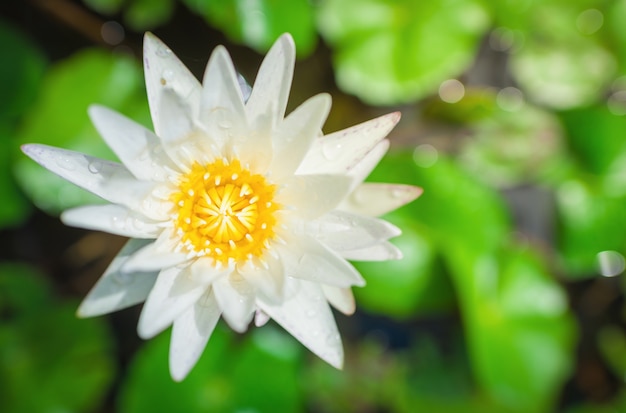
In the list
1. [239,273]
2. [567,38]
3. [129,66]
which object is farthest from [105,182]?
[567,38]

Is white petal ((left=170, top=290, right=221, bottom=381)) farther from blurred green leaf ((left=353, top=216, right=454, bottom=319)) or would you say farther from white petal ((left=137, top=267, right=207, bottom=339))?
blurred green leaf ((left=353, top=216, right=454, bottom=319))

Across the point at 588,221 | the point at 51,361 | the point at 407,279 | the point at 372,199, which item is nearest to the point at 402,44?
the point at 407,279

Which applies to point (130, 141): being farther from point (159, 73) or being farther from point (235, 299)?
point (235, 299)

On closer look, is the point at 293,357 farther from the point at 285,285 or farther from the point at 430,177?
the point at 285,285

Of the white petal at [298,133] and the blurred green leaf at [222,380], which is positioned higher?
the white petal at [298,133]

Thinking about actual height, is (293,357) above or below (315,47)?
below

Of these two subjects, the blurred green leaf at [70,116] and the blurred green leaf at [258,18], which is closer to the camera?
the blurred green leaf at [258,18]

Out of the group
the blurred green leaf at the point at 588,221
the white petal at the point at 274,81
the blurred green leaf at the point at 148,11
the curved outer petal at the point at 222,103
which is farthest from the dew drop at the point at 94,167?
the blurred green leaf at the point at 588,221

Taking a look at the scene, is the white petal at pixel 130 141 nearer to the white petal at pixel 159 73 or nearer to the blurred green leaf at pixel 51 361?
the white petal at pixel 159 73

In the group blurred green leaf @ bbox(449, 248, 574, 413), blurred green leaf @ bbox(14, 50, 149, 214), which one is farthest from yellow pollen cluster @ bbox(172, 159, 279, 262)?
blurred green leaf @ bbox(449, 248, 574, 413)
